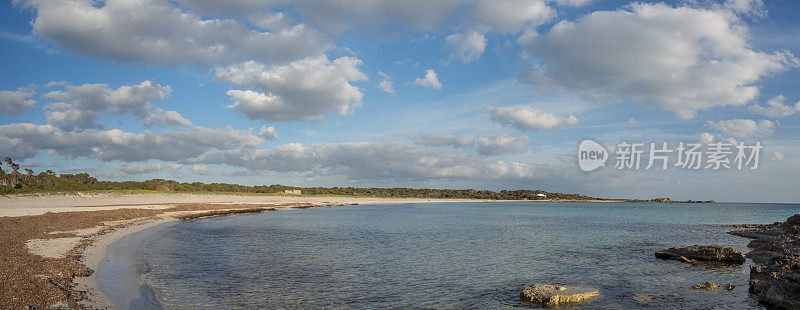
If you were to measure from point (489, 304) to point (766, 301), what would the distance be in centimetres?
1057

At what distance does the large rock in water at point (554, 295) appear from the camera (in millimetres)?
14898

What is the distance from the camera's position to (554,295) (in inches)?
590

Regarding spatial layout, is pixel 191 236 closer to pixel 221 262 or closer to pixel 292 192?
pixel 221 262

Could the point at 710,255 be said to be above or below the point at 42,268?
below

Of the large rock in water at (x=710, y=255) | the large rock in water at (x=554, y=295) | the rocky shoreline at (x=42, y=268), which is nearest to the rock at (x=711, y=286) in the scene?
the large rock in water at (x=554, y=295)

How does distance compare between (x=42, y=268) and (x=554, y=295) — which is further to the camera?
(x=42, y=268)

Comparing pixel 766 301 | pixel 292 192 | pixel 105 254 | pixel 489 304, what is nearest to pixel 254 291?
pixel 489 304

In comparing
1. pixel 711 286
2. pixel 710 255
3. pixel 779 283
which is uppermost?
pixel 779 283

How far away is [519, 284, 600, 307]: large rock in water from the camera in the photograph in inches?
587

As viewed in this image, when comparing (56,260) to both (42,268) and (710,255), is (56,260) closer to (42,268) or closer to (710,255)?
(42,268)

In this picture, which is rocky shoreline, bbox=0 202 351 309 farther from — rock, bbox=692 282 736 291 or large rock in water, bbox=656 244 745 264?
large rock in water, bbox=656 244 745 264

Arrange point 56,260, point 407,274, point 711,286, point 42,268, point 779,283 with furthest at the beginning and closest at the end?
point 407,274, point 56,260, point 711,286, point 42,268, point 779,283

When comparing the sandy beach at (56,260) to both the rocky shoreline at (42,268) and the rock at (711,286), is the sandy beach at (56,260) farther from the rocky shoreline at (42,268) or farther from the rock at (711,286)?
the rock at (711,286)

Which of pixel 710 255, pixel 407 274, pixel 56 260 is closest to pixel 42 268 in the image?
pixel 56 260
